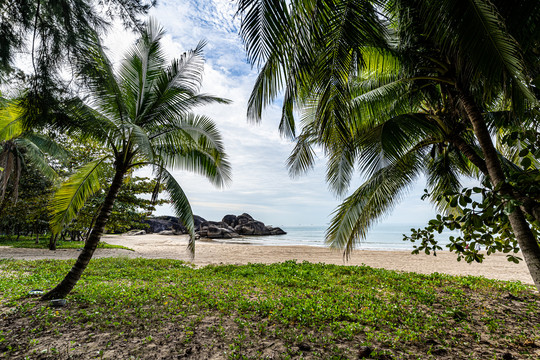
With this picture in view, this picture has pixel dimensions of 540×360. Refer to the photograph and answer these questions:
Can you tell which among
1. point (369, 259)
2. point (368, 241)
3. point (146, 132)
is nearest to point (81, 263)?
point (146, 132)

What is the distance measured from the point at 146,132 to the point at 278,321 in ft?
14.9

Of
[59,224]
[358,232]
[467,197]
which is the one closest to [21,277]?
[59,224]

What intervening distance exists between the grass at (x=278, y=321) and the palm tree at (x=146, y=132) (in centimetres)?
110

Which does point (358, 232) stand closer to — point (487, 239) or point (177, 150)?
point (487, 239)

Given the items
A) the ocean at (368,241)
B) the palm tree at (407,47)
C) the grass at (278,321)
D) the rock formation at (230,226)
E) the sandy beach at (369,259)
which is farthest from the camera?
the rock formation at (230,226)

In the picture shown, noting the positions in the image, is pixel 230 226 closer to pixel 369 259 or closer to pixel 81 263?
pixel 369 259

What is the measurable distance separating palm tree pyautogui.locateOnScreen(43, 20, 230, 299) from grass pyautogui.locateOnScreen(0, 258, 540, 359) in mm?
1101

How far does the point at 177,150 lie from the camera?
586 cm

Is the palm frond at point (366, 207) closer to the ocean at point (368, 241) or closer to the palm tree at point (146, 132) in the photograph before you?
the palm tree at point (146, 132)

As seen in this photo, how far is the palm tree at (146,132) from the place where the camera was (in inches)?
188

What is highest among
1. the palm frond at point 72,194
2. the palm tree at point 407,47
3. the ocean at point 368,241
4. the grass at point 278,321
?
the palm tree at point 407,47

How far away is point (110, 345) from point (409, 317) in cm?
412

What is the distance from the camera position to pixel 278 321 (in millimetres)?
3695

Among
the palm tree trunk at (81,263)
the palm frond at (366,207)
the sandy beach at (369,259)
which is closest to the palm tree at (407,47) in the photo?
the palm frond at (366,207)
